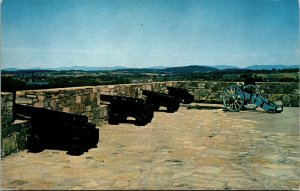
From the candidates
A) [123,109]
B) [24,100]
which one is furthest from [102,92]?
[24,100]

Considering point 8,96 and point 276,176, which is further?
point 8,96

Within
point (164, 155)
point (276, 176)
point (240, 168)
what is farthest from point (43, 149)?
point (276, 176)

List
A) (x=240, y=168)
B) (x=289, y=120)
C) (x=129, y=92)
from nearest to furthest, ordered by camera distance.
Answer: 1. (x=240, y=168)
2. (x=289, y=120)
3. (x=129, y=92)

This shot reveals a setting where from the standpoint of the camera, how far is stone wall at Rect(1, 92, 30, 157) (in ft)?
17.5

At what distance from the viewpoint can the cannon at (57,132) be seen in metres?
5.75

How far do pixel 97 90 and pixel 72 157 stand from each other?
148 inches

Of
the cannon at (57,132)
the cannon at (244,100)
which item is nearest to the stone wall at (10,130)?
the cannon at (57,132)

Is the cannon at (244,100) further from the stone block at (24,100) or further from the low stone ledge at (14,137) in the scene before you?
the low stone ledge at (14,137)

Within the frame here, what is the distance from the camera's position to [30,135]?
596cm

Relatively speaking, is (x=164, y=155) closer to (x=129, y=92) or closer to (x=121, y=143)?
(x=121, y=143)

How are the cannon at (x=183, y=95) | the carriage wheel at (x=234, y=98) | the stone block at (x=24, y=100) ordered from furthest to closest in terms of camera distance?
the cannon at (x=183, y=95) < the carriage wheel at (x=234, y=98) < the stone block at (x=24, y=100)

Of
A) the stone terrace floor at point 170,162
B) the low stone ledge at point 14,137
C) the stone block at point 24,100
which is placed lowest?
the stone terrace floor at point 170,162

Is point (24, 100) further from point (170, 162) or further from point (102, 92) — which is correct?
point (102, 92)

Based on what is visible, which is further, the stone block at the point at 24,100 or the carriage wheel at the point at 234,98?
the carriage wheel at the point at 234,98
